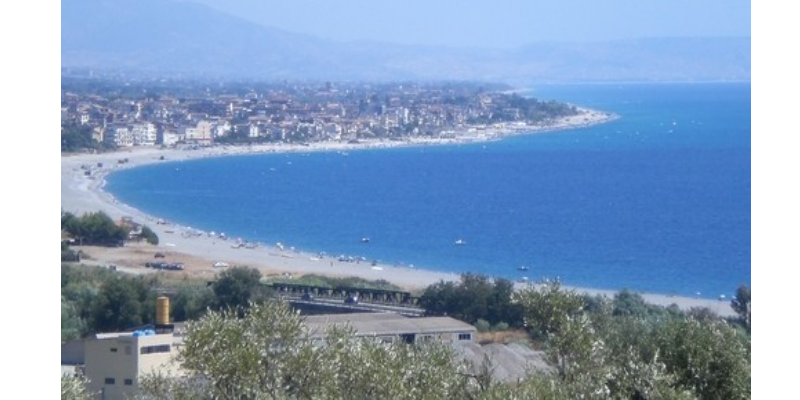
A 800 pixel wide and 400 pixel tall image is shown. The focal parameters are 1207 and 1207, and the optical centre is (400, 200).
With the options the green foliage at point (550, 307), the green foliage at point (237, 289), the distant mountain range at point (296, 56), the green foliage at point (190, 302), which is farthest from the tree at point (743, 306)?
the distant mountain range at point (296, 56)

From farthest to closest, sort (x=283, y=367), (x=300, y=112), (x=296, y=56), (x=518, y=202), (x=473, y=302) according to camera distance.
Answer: (x=296, y=56) < (x=300, y=112) < (x=518, y=202) < (x=473, y=302) < (x=283, y=367)

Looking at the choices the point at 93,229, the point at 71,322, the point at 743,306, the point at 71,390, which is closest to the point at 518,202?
the point at 93,229

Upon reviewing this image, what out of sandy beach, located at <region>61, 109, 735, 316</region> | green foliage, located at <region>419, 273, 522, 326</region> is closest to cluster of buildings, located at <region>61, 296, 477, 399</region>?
green foliage, located at <region>419, 273, 522, 326</region>

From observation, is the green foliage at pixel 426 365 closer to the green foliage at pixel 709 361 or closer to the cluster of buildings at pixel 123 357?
the green foliage at pixel 709 361

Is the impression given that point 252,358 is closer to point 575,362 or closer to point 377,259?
point 575,362

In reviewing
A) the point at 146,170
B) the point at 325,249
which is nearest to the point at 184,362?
the point at 325,249

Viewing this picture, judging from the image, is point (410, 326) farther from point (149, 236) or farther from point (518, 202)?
point (518, 202)

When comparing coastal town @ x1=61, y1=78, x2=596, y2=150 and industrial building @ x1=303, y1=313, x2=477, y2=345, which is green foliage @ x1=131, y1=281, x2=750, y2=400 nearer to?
industrial building @ x1=303, y1=313, x2=477, y2=345
